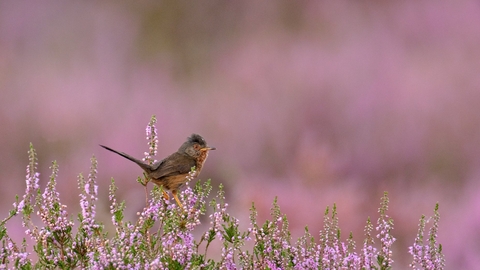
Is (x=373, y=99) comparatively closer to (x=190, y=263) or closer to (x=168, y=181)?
(x=168, y=181)

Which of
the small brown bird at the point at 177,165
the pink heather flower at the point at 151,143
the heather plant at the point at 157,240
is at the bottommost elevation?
the heather plant at the point at 157,240

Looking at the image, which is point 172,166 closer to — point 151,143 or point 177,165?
point 177,165

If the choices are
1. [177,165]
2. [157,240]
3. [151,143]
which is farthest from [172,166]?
[157,240]

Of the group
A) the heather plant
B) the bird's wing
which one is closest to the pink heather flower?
the heather plant

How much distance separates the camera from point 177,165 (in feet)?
6.31

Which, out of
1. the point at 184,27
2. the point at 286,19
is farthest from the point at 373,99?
the point at 184,27

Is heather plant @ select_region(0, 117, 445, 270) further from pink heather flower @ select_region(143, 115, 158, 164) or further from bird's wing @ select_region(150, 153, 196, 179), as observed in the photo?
bird's wing @ select_region(150, 153, 196, 179)

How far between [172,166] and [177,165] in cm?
2

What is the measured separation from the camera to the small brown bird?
1823 millimetres

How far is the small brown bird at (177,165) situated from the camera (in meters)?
1.82

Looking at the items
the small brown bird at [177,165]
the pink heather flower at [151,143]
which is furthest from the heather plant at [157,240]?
the small brown bird at [177,165]

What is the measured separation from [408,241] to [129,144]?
128 centimetres

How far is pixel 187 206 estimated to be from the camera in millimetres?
1517

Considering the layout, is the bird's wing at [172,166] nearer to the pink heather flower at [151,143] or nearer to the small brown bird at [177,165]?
the small brown bird at [177,165]
